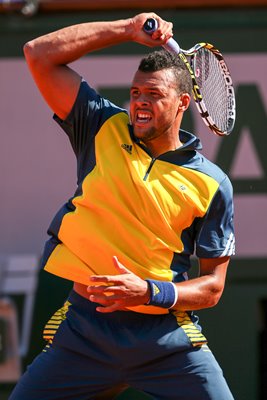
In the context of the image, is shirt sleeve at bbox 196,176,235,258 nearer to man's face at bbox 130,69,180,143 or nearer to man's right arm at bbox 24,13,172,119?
man's face at bbox 130,69,180,143

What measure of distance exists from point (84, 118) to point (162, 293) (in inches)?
32.5

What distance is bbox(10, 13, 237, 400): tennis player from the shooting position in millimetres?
3928

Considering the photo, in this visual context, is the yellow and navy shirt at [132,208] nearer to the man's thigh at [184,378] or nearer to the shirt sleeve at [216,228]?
the shirt sleeve at [216,228]

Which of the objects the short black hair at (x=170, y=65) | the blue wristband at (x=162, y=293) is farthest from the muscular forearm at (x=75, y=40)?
the blue wristband at (x=162, y=293)

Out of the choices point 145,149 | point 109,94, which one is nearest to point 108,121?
point 145,149

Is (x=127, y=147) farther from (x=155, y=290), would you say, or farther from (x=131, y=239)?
(x=155, y=290)

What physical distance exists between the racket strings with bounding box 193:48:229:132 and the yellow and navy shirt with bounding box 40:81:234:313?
0.22 meters

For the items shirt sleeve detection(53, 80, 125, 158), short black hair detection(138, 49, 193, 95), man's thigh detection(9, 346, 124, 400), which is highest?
short black hair detection(138, 49, 193, 95)

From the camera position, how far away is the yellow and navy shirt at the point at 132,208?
3.95 metres

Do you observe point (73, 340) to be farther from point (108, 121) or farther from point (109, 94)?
point (109, 94)

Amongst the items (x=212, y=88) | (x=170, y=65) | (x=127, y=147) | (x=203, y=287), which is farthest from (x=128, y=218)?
(x=212, y=88)

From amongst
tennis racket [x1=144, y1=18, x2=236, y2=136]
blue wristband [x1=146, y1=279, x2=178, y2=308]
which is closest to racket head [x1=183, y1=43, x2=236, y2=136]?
tennis racket [x1=144, y1=18, x2=236, y2=136]

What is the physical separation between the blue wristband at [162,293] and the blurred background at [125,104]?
211 cm

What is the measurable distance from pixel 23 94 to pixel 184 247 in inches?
95.3
